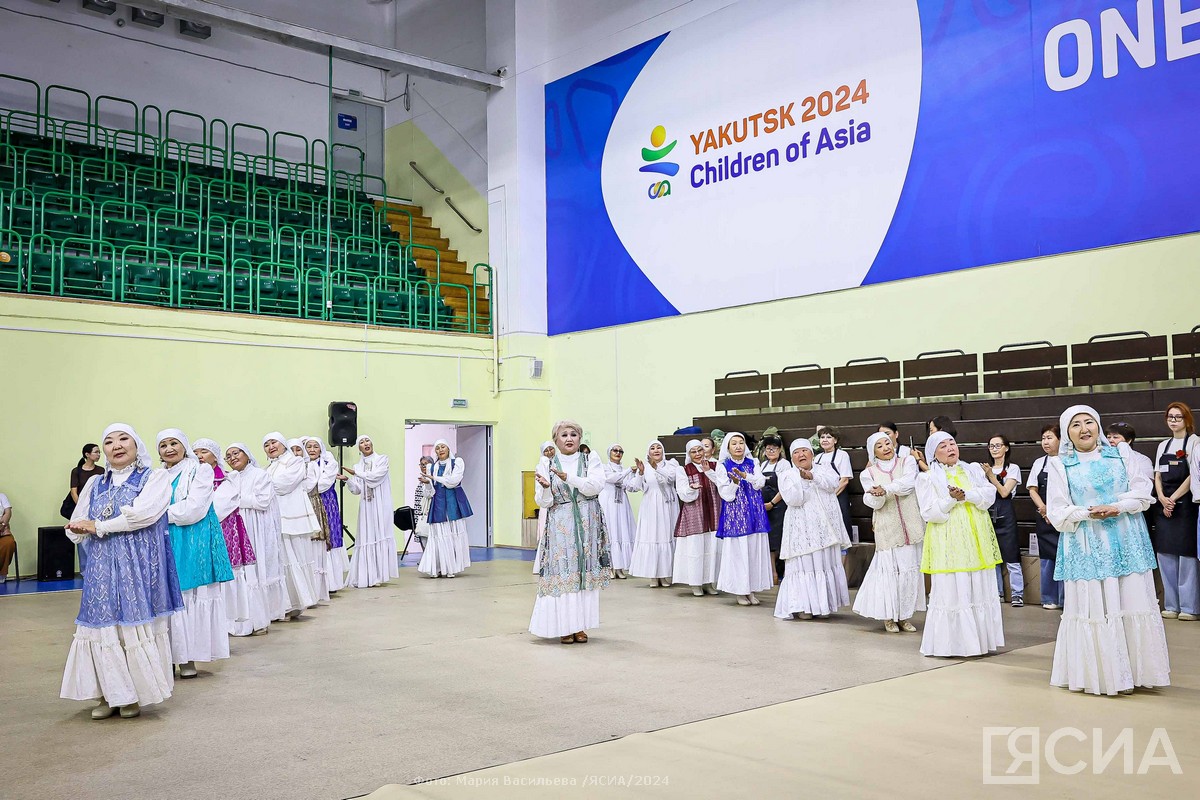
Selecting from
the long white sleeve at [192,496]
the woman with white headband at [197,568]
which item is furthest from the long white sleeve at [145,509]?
the woman with white headband at [197,568]

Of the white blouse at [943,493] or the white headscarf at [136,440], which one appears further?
the white blouse at [943,493]

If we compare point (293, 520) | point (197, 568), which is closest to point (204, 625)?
point (197, 568)

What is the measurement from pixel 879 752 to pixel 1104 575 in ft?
6.52

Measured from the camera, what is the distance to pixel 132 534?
216 inches

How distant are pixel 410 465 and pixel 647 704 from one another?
45.9 ft

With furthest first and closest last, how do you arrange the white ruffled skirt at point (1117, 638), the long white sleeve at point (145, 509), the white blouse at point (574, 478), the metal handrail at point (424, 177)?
the metal handrail at point (424, 177) < the white blouse at point (574, 478) < the white ruffled skirt at point (1117, 638) < the long white sleeve at point (145, 509)

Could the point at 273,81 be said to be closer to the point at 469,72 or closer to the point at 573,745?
the point at 469,72

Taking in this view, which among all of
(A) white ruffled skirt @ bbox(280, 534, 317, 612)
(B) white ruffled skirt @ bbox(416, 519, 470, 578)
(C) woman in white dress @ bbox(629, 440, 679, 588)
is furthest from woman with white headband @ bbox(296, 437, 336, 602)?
(C) woman in white dress @ bbox(629, 440, 679, 588)

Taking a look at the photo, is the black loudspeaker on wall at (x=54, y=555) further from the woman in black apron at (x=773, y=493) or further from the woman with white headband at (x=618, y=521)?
the woman in black apron at (x=773, y=493)

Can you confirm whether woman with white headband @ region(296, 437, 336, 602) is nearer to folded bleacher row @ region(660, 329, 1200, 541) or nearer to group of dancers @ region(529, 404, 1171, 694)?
group of dancers @ region(529, 404, 1171, 694)

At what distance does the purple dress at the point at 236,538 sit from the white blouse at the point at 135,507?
2.02 m

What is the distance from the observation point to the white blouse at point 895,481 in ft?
25.0

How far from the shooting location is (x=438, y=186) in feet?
65.3

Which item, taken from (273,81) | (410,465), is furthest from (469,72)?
(410,465)
